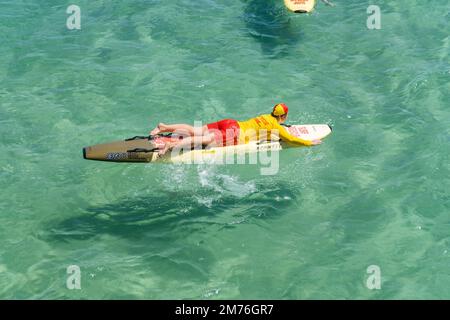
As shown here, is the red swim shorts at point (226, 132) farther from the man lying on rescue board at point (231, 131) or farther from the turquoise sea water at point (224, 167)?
the turquoise sea water at point (224, 167)

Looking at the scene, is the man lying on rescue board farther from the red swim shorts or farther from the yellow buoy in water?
the yellow buoy in water

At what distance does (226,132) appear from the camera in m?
12.0

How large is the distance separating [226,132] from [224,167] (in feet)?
3.63

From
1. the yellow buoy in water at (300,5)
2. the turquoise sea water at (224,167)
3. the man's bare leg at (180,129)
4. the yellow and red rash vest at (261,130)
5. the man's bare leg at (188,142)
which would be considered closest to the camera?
the turquoise sea water at (224,167)

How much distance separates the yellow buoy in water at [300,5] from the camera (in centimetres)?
1784

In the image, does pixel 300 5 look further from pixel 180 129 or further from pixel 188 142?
pixel 188 142

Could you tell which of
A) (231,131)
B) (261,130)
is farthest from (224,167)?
(261,130)

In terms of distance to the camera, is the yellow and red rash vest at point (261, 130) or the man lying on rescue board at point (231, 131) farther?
the yellow and red rash vest at point (261, 130)

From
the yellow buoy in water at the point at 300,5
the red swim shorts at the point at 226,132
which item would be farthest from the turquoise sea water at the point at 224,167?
the red swim shorts at the point at 226,132

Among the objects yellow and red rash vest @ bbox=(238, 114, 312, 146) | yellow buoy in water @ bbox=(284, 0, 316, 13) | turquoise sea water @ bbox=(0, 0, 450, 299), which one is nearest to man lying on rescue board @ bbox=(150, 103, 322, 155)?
yellow and red rash vest @ bbox=(238, 114, 312, 146)

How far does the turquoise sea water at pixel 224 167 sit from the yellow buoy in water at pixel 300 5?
70cm

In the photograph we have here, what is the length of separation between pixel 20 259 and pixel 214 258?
11.2ft

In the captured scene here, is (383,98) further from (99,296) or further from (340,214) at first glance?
(99,296)

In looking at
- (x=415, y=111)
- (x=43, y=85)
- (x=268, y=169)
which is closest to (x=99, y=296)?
(x=268, y=169)
